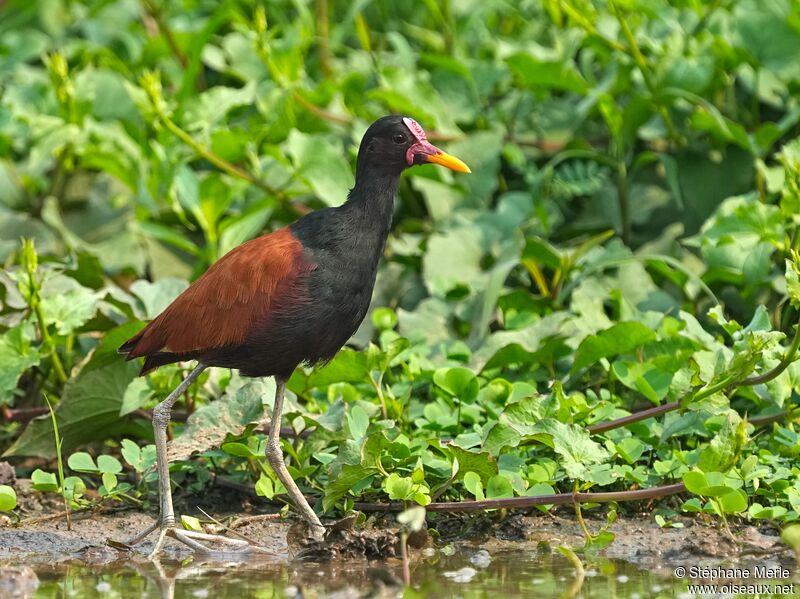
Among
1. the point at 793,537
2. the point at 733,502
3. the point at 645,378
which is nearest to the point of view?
the point at 793,537

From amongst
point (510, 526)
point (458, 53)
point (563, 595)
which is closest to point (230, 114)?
point (458, 53)

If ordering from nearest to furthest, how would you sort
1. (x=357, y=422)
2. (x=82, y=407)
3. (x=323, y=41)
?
(x=357, y=422)
(x=82, y=407)
(x=323, y=41)

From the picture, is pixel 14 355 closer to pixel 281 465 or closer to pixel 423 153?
pixel 281 465

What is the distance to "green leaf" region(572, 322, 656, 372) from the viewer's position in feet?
17.4

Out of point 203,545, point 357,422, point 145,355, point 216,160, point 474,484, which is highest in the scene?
point 216,160

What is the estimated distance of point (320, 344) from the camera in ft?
15.6

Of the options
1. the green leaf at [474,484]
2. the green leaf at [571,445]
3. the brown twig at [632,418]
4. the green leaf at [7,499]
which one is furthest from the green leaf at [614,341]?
the green leaf at [7,499]

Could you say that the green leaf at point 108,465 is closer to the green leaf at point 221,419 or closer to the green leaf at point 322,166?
the green leaf at point 221,419

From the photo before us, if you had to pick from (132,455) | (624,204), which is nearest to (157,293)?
(132,455)

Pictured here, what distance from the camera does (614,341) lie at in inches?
210

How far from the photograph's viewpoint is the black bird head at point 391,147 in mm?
5082

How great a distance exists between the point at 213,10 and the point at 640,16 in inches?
126

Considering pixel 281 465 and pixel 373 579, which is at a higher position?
pixel 281 465

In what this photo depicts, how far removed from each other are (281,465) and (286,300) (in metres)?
0.64
